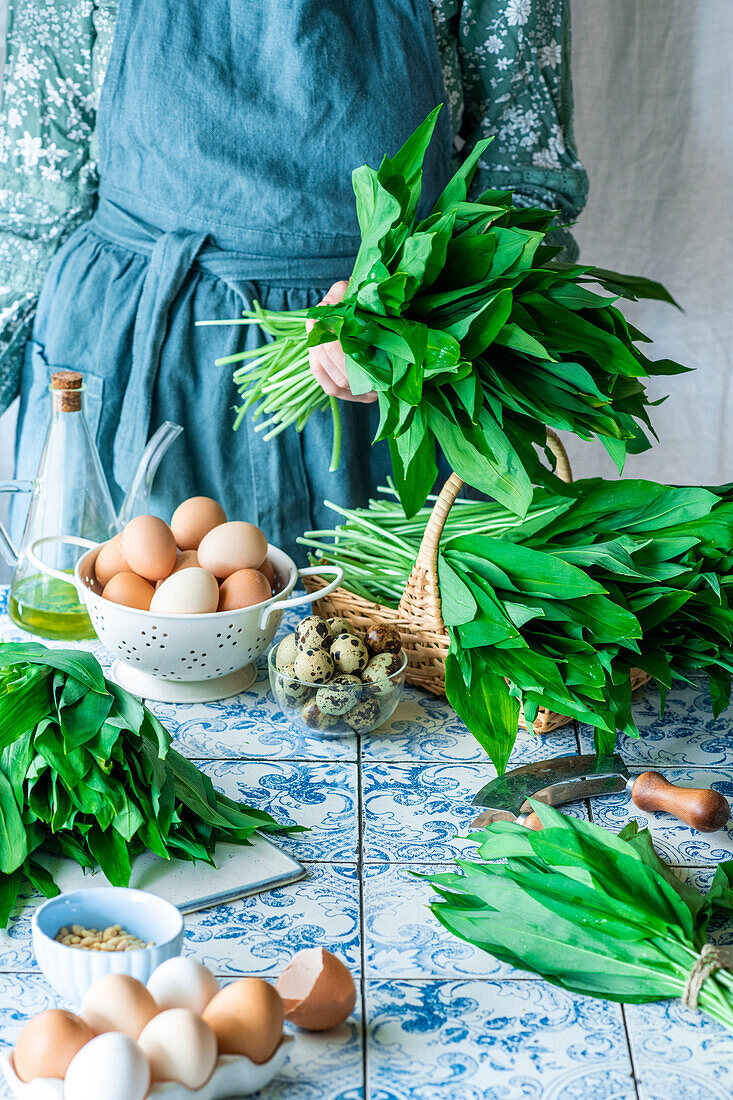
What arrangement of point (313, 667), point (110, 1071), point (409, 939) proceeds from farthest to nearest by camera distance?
point (313, 667), point (409, 939), point (110, 1071)

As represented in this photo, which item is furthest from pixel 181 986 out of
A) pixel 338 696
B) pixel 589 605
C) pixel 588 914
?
pixel 589 605

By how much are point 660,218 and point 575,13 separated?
416 millimetres

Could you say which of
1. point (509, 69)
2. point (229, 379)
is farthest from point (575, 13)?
point (229, 379)

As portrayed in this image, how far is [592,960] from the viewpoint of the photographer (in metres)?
0.64

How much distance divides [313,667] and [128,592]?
0.63 feet

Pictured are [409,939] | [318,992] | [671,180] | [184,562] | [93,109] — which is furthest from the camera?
[671,180]

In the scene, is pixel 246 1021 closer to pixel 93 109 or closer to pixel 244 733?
pixel 244 733

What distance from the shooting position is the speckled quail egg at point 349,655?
922 mm

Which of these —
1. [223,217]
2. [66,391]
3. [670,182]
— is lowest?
[66,391]

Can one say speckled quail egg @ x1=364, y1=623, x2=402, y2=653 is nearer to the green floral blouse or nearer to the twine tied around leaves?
the twine tied around leaves

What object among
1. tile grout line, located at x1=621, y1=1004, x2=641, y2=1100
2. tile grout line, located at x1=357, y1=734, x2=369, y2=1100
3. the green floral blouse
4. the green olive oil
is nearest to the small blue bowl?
tile grout line, located at x1=357, y1=734, x2=369, y2=1100

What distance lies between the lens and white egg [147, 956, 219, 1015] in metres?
0.55

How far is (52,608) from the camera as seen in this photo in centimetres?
111

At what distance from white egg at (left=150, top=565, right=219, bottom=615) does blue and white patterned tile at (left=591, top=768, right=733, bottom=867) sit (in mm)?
382
